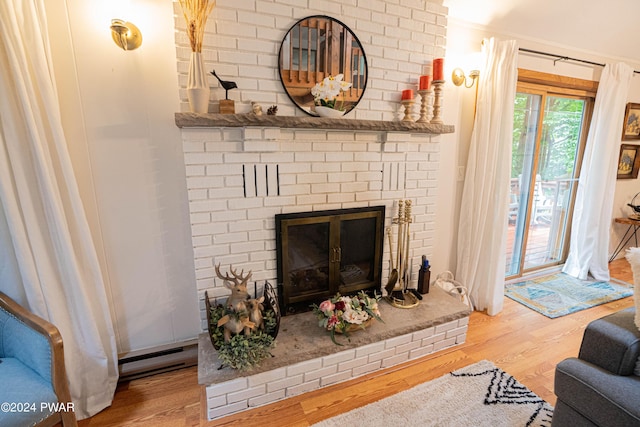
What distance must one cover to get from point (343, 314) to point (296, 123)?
46.3 inches

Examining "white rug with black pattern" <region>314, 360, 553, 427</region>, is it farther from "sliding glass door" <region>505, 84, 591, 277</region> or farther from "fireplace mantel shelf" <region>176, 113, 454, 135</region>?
"sliding glass door" <region>505, 84, 591, 277</region>

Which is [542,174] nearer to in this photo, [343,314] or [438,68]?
[438,68]

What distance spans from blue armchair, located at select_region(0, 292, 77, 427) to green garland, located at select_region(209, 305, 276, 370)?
2.08 feet

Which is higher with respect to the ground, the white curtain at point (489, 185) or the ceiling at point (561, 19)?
the ceiling at point (561, 19)

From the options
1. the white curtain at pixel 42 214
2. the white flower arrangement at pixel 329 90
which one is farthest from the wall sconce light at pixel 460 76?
the white curtain at pixel 42 214

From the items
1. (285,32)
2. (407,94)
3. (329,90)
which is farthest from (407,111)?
(285,32)

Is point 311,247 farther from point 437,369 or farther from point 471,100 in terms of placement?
point 471,100

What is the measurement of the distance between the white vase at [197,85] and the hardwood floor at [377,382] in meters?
1.61

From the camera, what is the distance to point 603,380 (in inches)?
49.3

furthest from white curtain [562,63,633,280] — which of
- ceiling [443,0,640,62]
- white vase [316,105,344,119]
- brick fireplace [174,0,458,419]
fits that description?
white vase [316,105,344,119]

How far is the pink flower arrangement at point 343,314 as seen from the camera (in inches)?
72.4

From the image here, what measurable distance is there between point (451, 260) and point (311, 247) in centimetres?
139

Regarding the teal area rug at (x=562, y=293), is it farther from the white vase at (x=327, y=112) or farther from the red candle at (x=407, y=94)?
the white vase at (x=327, y=112)

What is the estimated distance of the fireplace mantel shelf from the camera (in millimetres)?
1591
